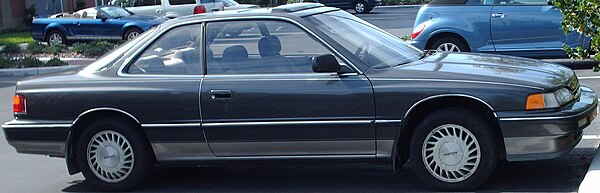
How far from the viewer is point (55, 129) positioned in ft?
24.5

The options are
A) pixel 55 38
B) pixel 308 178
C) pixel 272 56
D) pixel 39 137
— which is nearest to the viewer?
pixel 272 56

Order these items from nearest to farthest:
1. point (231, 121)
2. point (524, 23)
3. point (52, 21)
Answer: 1. point (231, 121)
2. point (524, 23)
3. point (52, 21)

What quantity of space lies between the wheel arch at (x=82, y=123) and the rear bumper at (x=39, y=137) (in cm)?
5

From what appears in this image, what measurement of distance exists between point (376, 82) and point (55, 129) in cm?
257

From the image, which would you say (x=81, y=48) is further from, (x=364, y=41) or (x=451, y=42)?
(x=364, y=41)

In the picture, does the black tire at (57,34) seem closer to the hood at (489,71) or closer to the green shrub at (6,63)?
the green shrub at (6,63)

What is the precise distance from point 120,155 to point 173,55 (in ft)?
2.92

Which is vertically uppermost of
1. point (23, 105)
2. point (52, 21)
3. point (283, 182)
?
point (23, 105)

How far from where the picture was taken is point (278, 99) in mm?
7000

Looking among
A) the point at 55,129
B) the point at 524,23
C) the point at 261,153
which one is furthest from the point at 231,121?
the point at 524,23

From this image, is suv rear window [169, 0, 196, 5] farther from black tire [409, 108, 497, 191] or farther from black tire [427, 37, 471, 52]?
black tire [409, 108, 497, 191]

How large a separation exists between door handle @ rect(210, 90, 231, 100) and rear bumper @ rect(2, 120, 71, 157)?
48.0 inches

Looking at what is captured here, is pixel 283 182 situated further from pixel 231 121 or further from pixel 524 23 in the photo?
pixel 524 23

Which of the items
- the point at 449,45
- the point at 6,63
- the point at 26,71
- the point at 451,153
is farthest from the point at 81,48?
the point at 451,153
